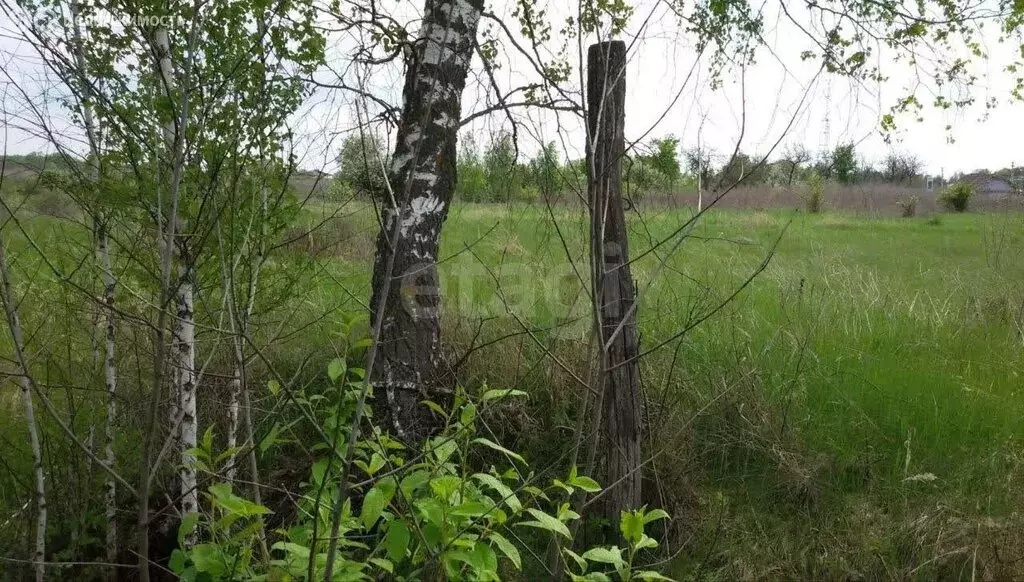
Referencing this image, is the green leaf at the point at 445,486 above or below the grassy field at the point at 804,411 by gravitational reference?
above

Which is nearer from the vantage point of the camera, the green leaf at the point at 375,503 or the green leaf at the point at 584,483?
the green leaf at the point at 375,503

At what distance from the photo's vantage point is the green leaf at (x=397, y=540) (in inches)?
60.9

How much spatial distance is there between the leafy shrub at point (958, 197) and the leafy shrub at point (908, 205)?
5.52 ft

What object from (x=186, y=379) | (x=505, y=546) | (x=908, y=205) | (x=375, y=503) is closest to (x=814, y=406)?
(x=505, y=546)

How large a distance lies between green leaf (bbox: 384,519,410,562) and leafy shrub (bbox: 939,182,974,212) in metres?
19.4

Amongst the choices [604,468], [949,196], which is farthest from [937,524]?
[949,196]

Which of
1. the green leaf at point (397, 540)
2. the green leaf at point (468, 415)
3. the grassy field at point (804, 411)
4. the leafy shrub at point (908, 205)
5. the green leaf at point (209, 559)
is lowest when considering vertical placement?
the grassy field at point (804, 411)

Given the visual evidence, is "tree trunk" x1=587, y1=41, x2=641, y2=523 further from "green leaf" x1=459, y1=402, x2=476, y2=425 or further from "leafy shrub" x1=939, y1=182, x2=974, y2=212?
"leafy shrub" x1=939, y1=182, x2=974, y2=212

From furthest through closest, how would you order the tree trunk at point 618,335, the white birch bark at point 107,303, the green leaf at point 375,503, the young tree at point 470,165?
the young tree at point 470,165 → the tree trunk at point 618,335 → the white birch bark at point 107,303 → the green leaf at point 375,503

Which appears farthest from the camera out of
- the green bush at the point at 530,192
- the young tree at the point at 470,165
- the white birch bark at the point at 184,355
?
the green bush at the point at 530,192

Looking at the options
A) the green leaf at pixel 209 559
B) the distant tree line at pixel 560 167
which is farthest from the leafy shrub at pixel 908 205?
the green leaf at pixel 209 559

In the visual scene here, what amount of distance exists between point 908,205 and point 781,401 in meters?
14.8

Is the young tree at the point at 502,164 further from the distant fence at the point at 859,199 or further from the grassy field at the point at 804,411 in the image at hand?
the distant fence at the point at 859,199

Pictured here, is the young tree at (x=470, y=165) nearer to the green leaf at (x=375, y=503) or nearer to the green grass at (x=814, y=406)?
the green grass at (x=814, y=406)
